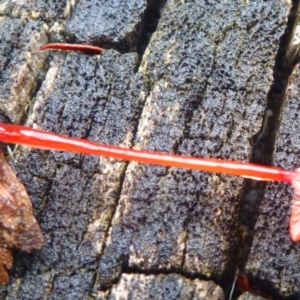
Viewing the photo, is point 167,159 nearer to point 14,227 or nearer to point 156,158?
point 156,158

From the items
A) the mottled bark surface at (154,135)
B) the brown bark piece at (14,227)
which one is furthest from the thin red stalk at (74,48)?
the brown bark piece at (14,227)

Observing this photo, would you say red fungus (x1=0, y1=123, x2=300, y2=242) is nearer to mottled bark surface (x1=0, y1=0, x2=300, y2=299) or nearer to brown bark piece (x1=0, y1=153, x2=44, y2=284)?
mottled bark surface (x1=0, y1=0, x2=300, y2=299)

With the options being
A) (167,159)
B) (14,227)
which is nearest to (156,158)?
(167,159)

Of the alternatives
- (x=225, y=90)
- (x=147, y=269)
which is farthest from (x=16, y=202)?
(x=225, y=90)

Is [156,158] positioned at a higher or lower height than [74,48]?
lower

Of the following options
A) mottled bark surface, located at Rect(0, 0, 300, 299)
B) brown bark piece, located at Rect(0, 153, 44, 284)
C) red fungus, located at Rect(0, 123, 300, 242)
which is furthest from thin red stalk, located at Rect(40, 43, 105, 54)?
brown bark piece, located at Rect(0, 153, 44, 284)

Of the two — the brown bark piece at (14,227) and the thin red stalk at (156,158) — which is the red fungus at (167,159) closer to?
the thin red stalk at (156,158)

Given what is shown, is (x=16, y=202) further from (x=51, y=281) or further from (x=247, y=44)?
(x=247, y=44)
